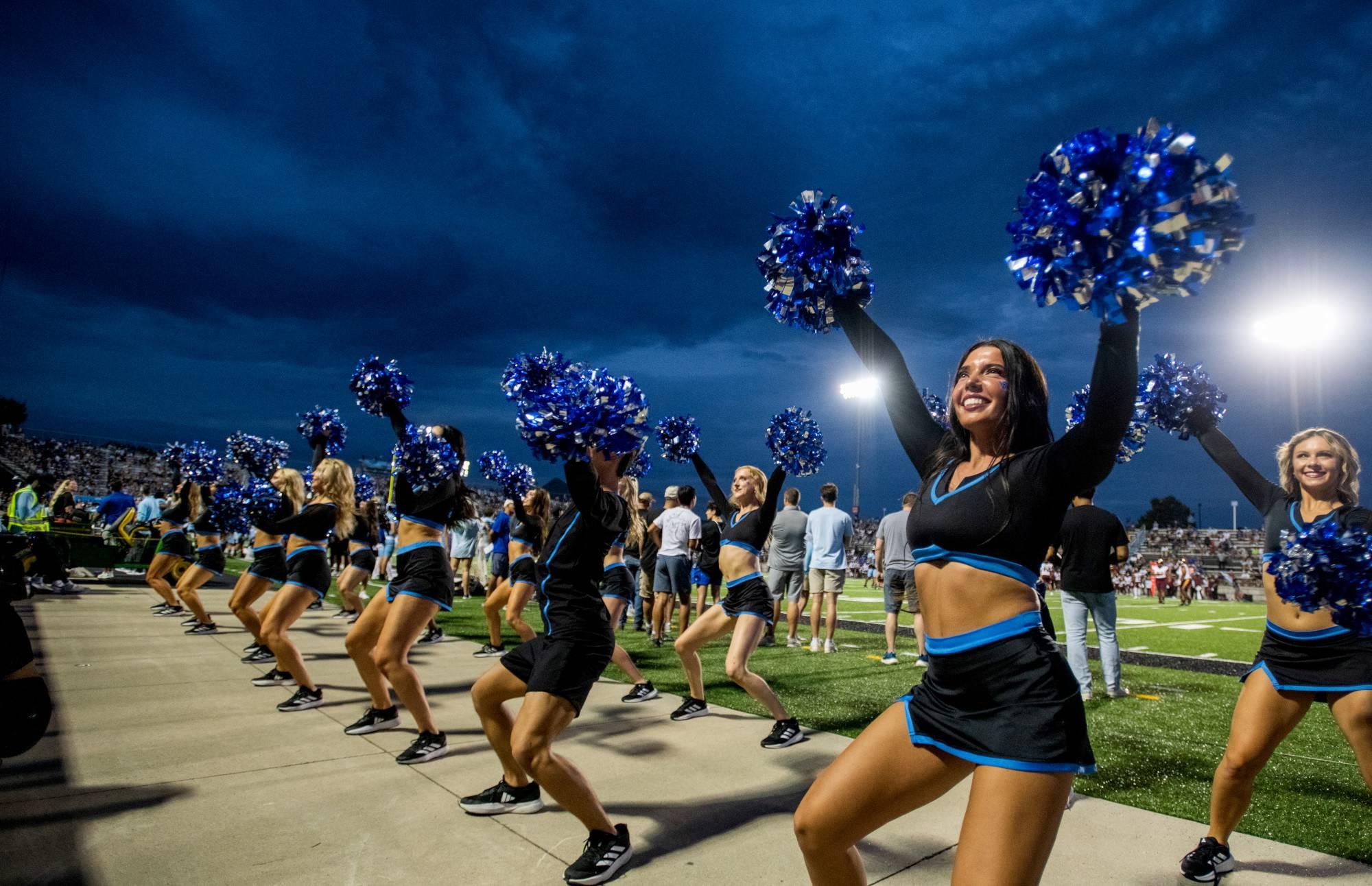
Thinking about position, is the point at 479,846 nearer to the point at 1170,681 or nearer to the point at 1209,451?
the point at 1209,451

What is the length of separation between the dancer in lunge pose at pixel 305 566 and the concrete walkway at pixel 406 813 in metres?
0.35

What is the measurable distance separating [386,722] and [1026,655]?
15.9 feet

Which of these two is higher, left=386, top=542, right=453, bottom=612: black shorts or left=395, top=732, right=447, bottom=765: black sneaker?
left=386, top=542, right=453, bottom=612: black shorts

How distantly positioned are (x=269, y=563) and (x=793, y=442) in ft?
17.9

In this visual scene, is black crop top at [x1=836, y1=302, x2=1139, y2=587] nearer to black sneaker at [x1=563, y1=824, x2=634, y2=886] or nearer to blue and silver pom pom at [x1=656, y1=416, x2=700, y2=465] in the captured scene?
black sneaker at [x1=563, y1=824, x2=634, y2=886]

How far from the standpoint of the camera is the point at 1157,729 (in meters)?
5.99

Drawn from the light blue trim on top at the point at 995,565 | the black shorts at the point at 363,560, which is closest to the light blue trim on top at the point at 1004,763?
the light blue trim on top at the point at 995,565

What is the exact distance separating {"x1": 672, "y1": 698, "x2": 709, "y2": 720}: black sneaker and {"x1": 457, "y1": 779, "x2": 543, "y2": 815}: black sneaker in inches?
84.6

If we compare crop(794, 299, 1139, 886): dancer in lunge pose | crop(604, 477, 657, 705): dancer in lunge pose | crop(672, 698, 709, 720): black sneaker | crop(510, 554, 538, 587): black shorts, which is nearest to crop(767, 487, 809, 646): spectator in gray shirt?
crop(604, 477, 657, 705): dancer in lunge pose

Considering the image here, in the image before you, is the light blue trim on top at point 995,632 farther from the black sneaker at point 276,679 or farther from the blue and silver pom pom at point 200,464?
the blue and silver pom pom at point 200,464

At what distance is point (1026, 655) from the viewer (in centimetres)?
187

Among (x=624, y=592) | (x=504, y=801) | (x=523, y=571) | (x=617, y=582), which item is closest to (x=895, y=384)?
Result: (x=504, y=801)

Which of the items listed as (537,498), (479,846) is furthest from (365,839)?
(537,498)

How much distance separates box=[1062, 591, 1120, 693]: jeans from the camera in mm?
6648
